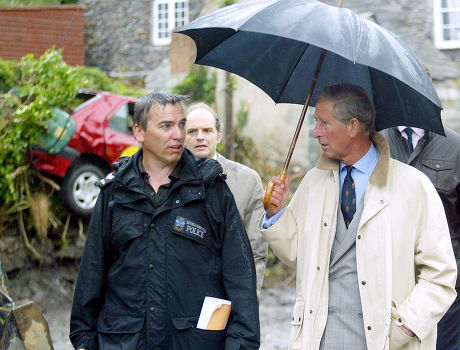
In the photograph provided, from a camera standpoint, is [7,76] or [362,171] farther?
[7,76]

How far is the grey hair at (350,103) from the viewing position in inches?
128

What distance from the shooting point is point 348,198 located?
3295 millimetres

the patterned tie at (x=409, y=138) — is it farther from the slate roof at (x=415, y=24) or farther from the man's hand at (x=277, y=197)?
the slate roof at (x=415, y=24)

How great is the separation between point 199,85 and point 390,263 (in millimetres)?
10714

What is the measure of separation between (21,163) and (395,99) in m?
6.51

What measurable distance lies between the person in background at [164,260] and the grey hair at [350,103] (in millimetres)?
635

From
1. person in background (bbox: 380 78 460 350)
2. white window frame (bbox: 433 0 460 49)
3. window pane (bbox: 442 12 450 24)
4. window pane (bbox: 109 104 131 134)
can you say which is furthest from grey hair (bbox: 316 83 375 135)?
window pane (bbox: 442 12 450 24)

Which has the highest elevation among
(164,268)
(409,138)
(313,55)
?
(313,55)

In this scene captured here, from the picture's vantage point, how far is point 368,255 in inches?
121

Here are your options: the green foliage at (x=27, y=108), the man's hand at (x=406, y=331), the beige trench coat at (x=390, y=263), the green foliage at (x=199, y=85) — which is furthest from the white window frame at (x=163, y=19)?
the man's hand at (x=406, y=331)

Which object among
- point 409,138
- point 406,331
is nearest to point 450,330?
point 409,138

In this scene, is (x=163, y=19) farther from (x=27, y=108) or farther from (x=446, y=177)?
(x=446, y=177)

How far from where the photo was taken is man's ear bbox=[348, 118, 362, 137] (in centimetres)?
326

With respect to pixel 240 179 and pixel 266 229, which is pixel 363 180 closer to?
pixel 266 229
